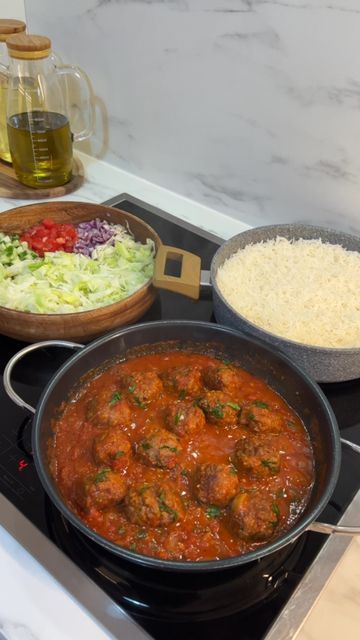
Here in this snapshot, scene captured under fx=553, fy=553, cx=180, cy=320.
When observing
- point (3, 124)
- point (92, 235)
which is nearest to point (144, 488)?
point (92, 235)

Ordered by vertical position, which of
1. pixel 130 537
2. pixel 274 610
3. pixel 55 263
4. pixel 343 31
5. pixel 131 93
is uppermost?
pixel 343 31

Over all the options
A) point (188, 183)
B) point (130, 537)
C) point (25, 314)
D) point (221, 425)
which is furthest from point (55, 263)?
point (130, 537)

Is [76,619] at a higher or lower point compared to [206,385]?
lower

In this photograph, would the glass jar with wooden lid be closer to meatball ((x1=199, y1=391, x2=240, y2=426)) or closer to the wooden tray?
the wooden tray

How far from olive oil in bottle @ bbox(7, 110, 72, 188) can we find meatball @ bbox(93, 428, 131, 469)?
3.62ft

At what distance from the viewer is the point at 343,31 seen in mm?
1270

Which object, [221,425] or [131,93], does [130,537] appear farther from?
[131,93]

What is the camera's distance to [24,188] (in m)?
1.82

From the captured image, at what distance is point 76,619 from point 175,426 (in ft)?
1.12

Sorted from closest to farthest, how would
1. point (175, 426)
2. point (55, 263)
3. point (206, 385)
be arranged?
point (175, 426) < point (206, 385) < point (55, 263)

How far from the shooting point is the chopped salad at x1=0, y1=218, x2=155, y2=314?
4.45 ft

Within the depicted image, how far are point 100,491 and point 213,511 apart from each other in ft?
0.61

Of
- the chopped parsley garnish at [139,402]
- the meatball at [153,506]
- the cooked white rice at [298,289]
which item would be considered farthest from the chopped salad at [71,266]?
the meatball at [153,506]

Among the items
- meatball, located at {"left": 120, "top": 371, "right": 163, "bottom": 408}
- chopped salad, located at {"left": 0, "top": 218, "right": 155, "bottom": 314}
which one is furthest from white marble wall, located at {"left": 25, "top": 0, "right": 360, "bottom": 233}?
meatball, located at {"left": 120, "top": 371, "right": 163, "bottom": 408}
